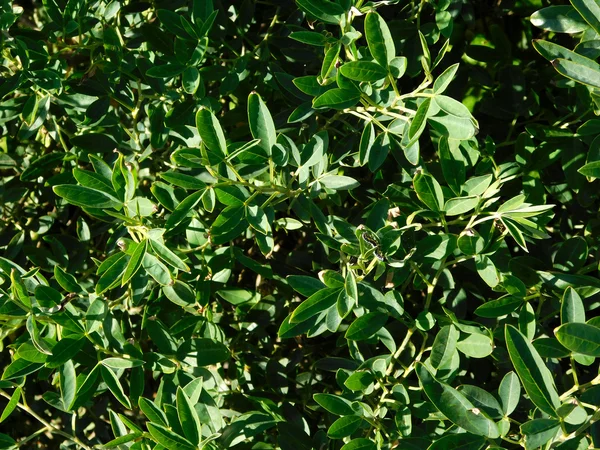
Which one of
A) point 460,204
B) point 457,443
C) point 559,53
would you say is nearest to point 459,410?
point 457,443

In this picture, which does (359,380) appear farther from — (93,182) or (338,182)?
(93,182)

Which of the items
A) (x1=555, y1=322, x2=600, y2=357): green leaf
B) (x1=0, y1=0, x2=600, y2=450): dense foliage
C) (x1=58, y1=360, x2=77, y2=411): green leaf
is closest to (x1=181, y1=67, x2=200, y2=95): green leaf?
(x1=0, y1=0, x2=600, y2=450): dense foliage

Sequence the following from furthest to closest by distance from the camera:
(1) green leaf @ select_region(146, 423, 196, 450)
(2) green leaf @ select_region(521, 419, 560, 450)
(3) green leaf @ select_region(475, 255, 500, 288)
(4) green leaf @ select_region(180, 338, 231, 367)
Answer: (4) green leaf @ select_region(180, 338, 231, 367) → (3) green leaf @ select_region(475, 255, 500, 288) → (1) green leaf @ select_region(146, 423, 196, 450) → (2) green leaf @ select_region(521, 419, 560, 450)

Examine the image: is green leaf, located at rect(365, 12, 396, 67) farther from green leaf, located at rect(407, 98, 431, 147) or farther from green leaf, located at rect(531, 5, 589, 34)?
green leaf, located at rect(531, 5, 589, 34)

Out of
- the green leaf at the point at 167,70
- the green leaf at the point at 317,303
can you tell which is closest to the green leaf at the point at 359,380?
the green leaf at the point at 317,303

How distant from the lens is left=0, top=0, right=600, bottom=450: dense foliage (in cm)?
104

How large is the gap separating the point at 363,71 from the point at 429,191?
0.68ft

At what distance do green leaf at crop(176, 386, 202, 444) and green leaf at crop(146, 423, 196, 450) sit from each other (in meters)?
0.01

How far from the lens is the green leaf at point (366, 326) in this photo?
3.58 ft

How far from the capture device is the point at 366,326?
3.62ft

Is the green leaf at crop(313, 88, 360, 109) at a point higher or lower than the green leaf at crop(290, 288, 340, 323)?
higher

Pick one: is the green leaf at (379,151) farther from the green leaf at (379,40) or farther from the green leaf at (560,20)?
the green leaf at (560,20)

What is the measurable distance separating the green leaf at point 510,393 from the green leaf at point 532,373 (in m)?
0.09

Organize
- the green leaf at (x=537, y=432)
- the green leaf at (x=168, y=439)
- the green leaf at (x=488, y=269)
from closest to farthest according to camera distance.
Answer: the green leaf at (x=537, y=432), the green leaf at (x=168, y=439), the green leaf at (x=488, y=269)
